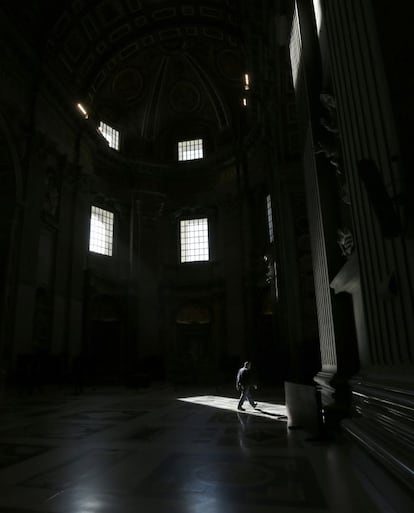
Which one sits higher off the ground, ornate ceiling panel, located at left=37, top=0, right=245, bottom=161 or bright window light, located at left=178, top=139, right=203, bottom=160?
ornate ceiling panel, located at left=37, top=0, right=245, bottom=161

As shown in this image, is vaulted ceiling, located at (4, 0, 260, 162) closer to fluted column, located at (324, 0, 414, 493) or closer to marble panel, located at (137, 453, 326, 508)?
fluted column, located at (324, 0, 414, 493)

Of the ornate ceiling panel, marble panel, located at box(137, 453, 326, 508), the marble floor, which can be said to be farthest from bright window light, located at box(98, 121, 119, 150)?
marble panel, located at box(137, 453, 326, 508)

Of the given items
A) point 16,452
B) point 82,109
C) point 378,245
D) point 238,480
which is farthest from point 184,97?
point 238,480

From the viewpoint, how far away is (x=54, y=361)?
1507 cm

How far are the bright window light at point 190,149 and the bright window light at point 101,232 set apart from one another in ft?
20.8

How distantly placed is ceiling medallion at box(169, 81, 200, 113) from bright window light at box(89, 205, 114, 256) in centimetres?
865

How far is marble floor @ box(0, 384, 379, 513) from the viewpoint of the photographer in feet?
8.73

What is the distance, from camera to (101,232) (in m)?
21.5

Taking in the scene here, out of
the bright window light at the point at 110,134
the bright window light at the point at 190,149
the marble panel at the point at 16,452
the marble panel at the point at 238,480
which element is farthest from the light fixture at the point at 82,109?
the marble panel at the point at 238,480

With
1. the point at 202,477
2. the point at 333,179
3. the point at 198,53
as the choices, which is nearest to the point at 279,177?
the point at 333,179

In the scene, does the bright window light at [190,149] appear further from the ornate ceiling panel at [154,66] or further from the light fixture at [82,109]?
the light fixture at [82,109]

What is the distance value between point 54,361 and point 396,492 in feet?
48.6

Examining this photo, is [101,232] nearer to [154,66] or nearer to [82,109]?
[82,109]

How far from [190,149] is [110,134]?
5.08 meters
